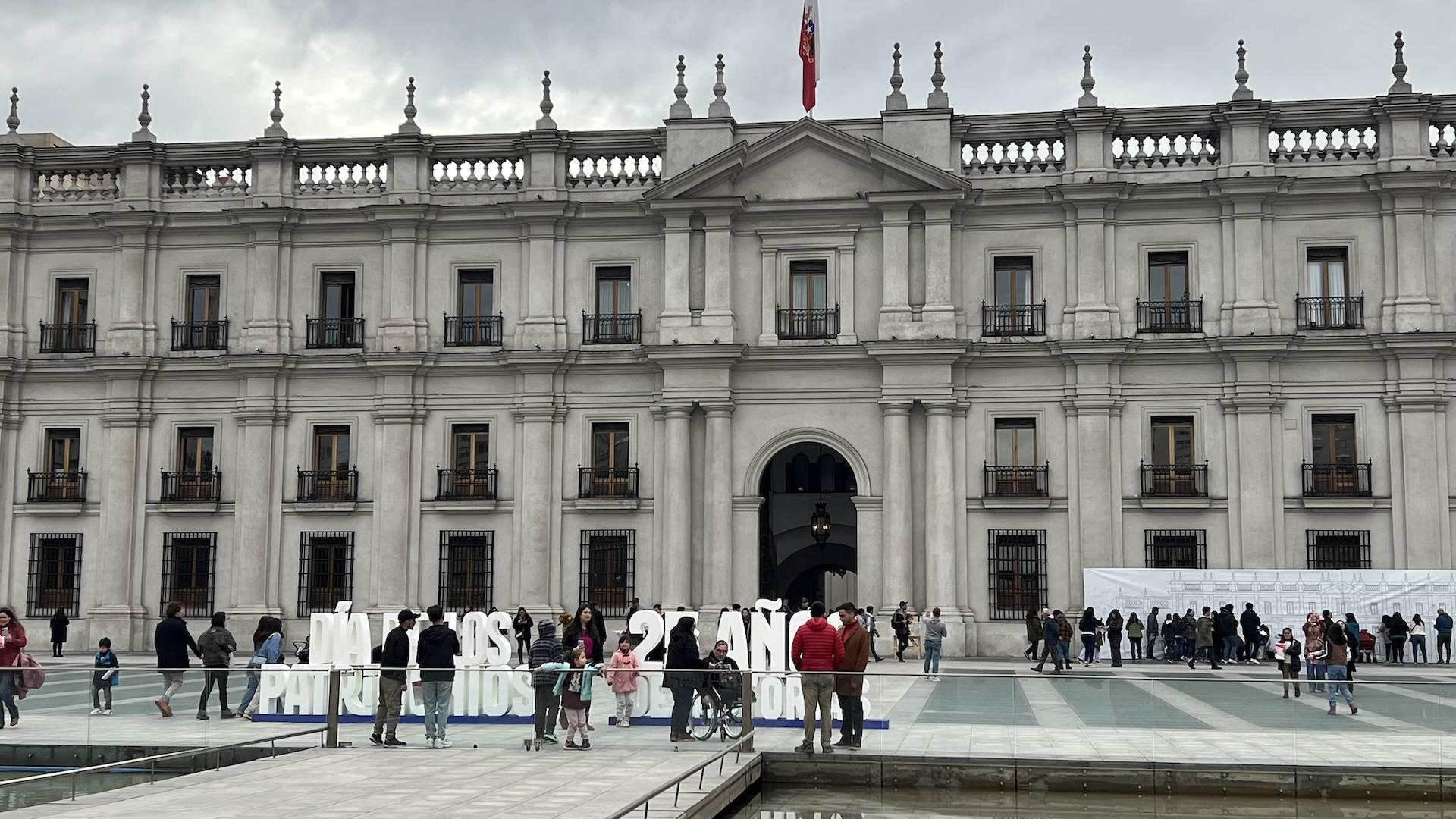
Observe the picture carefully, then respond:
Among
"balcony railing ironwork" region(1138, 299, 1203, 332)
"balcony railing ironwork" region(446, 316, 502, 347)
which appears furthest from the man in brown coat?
"balcony railing ironwork" region(446, 316, 502, 347)

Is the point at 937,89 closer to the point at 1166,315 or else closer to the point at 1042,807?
the point at 1166,315

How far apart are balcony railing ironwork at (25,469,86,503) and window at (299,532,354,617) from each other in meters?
6.09

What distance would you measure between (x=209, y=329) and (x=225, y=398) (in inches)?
75.7

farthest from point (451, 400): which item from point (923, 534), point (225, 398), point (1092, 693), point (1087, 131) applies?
point (1092, 693)

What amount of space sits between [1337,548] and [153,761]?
27.9 m

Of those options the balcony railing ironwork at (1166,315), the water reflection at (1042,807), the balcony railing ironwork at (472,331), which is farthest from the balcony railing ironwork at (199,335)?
the water reflection at (1042,807)

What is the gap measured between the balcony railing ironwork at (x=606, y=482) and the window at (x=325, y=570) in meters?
6.12

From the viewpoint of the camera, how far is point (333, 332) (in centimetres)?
3888

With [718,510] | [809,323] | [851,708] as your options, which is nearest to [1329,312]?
[809,323]

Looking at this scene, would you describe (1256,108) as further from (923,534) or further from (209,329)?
(209,329)

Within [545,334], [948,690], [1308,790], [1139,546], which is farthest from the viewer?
[545,334]

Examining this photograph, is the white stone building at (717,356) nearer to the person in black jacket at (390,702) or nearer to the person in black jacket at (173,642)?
the person in black jacket at (173,642)

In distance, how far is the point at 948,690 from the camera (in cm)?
1802

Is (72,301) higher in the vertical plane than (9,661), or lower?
higher
